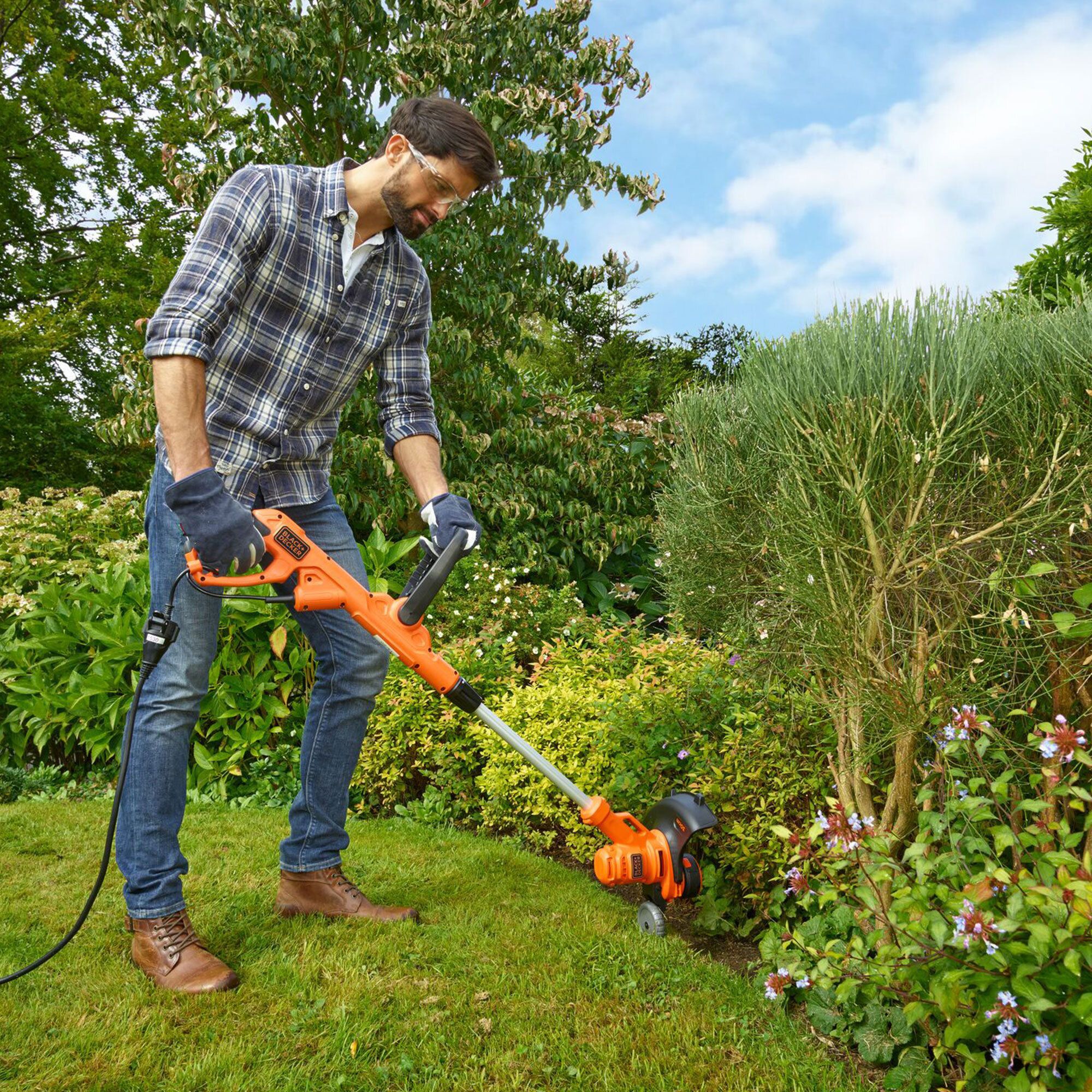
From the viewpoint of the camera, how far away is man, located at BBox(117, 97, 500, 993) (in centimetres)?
210

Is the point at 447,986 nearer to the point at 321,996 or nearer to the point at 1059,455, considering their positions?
the point at 321,996

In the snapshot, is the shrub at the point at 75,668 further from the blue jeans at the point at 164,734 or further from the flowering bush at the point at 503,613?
the blue jeans at the point at 164,734

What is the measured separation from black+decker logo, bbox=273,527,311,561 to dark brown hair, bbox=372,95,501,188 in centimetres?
106

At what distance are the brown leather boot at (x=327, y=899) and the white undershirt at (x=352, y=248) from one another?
5.73 feet

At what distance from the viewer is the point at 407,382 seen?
2822mm

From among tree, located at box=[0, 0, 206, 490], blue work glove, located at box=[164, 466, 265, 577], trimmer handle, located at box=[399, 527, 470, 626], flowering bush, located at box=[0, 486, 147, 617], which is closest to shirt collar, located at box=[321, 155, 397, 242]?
blue work glove, located at box=[164, 466, 265, 577]

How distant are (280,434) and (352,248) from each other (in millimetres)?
553

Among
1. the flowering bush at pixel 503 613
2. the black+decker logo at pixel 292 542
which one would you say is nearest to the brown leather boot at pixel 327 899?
the black+decker logo at pixel 292 542

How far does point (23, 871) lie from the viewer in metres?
3.25

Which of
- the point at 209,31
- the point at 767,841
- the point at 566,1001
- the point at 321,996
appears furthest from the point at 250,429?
the point at 209,31

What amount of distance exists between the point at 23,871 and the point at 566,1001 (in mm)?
2248

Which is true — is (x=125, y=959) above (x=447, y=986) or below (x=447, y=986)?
below

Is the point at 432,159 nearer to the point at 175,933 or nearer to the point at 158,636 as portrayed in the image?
the point at 158,636

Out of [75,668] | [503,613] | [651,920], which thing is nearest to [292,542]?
[651,920]
